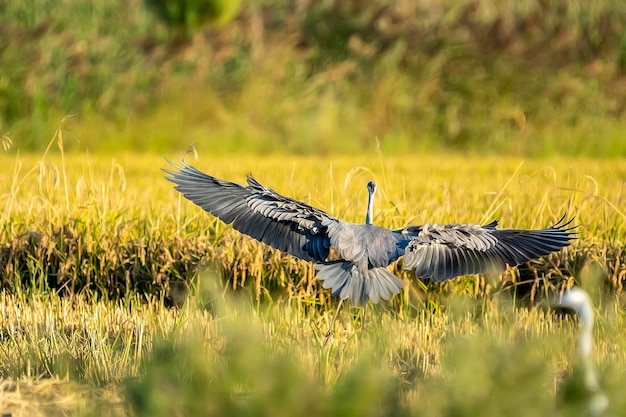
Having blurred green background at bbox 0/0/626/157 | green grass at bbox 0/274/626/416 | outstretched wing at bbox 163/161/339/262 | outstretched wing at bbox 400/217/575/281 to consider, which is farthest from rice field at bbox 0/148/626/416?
blurred green background at bbox 0/0/626/157

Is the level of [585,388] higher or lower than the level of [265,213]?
lower

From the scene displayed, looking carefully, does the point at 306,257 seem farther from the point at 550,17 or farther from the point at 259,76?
the point at 550,17

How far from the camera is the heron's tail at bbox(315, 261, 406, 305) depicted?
3.17 meters

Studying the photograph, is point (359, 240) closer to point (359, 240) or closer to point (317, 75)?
point (359, 240)

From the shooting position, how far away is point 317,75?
9.96 m

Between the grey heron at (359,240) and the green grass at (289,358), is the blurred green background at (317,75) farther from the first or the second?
the grey heron at (359,240)

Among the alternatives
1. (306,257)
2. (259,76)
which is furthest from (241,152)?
(306,257)

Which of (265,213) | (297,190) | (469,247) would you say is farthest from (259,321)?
(297,190)

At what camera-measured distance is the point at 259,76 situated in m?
9.94

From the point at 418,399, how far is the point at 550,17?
28.1ft

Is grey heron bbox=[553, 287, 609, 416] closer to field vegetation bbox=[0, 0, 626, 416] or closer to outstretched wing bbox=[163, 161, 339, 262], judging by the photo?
field vegetation bbox=[0, 0, 626, 416]

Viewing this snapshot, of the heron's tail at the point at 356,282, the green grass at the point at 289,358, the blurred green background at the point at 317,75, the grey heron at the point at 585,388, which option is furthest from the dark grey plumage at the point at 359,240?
the blurred green background at the point at 317,75

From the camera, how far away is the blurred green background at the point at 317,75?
9.42 m

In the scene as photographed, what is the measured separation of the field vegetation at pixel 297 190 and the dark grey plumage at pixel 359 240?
0.56 ft
